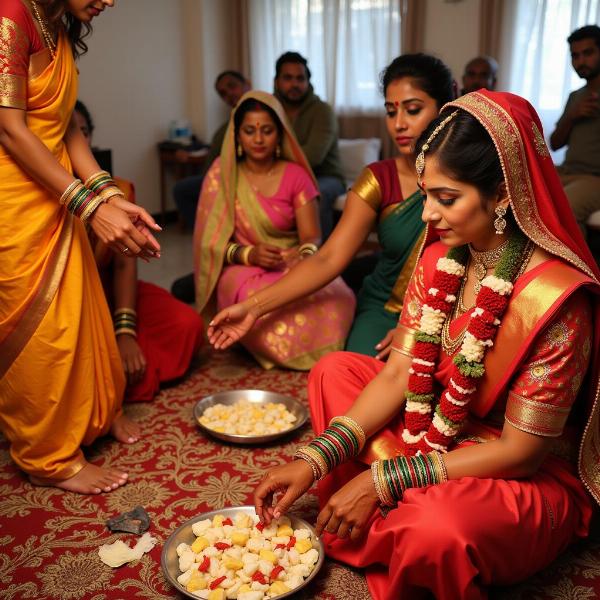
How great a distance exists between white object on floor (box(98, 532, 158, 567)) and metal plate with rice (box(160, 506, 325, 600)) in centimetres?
17

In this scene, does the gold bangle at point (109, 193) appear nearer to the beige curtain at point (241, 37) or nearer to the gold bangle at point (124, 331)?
the gold bangle at point (124, 331)

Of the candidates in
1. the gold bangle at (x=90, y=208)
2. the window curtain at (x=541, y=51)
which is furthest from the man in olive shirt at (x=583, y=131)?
the gold bangle at (x=90, y=208)

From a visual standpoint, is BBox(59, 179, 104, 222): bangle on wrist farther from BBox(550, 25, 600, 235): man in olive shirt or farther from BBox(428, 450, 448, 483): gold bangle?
BBox(550, 25, 600, 235): man in olive shirt

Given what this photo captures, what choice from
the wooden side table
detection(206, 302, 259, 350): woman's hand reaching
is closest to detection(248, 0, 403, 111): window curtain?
the wooden side table

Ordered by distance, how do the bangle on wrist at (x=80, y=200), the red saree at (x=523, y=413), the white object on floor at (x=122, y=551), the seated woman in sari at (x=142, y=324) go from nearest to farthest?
the red saree at (x=523, y=413) → the white object on floor at (x=122, y=551) → the bangle on wrist at (x=80, y=200) → the seated woman in sari at (x=142, y=324)

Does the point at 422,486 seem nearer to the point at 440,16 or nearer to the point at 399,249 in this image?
the point at 399,249

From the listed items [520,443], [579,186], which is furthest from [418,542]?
[579,186]

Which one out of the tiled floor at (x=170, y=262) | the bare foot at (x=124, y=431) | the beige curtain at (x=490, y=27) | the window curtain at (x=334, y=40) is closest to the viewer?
the bare foot at (x=124, y=431)

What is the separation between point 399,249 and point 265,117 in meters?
1.09

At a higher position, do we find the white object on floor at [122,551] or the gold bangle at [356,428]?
the gold bangle at [356,428]

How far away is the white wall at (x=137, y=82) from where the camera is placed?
6.26 m

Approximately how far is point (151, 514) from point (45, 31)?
5.16ft

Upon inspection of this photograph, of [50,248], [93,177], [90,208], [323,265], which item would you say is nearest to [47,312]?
[50,248]

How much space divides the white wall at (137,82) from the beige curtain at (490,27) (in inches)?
123
